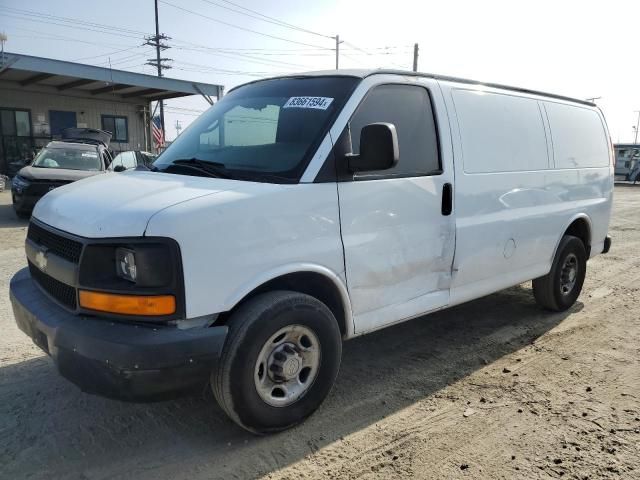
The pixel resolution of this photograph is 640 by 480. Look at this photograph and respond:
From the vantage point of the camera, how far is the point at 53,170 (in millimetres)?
10953

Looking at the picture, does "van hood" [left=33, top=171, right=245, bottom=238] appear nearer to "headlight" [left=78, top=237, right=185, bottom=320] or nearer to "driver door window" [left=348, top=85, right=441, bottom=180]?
"headlight" [left=78, top=237, right=185, bottom=320]

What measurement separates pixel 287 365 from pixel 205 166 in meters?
1.40

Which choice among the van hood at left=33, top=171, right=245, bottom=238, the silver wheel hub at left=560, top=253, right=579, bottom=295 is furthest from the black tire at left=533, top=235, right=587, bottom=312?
the van hood at left=33, top=171, right=245, bottom=238

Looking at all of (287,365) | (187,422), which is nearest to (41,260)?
(187,422)

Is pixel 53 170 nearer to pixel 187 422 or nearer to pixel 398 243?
pixel 187 422

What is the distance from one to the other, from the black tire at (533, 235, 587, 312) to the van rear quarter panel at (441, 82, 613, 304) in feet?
0.64

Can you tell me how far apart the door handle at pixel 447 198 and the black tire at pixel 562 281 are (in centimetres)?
198

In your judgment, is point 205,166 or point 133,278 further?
point 205,166

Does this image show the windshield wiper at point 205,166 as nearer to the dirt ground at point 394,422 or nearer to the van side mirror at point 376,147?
the van side mirror at point 376,147

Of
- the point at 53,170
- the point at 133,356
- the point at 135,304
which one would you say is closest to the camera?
the point at 133,356

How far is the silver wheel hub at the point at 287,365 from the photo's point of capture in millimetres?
2881

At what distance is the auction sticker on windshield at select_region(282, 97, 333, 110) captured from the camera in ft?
10.8

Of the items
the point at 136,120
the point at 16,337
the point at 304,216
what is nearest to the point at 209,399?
the point at 304,216

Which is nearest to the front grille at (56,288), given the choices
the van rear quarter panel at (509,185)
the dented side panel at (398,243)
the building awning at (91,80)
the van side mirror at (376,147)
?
the dented side panel at (398,243)
